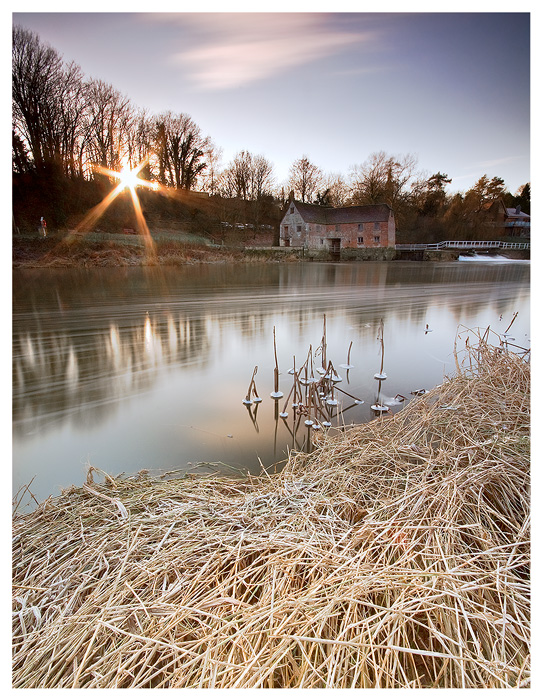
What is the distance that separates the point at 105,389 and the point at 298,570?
10.8 ft

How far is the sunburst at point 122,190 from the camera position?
15361 millimetres

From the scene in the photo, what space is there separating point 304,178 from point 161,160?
1246cm

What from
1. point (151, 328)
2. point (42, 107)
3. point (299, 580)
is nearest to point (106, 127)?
point (42, 107)

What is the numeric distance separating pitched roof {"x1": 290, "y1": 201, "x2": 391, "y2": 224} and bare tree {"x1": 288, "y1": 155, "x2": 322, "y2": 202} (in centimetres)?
183

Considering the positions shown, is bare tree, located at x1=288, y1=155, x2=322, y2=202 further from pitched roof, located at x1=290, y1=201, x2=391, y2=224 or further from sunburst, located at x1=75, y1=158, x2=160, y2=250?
sunburst, located at x1=75, y1=158, x2=160, y2=250

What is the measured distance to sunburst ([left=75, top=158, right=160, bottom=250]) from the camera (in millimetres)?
15361

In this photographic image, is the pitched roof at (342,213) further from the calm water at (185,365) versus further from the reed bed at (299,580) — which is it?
the reed bed at (299,580)

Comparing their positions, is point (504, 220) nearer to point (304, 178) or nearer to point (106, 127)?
point (304, 178)

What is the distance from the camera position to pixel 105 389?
374 cm

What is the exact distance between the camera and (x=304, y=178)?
24234 mm

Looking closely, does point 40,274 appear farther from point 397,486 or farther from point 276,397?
point 397,486

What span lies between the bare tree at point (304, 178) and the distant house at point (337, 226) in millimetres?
2097
